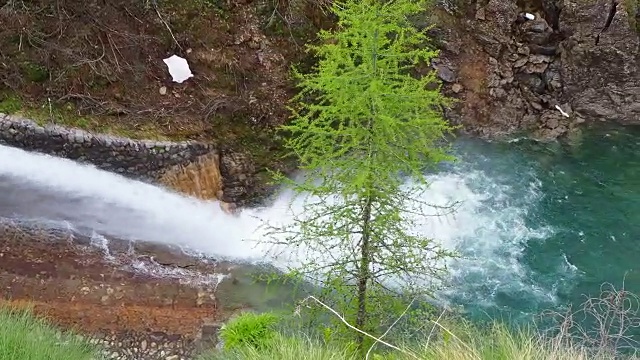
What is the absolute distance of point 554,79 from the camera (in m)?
13.2

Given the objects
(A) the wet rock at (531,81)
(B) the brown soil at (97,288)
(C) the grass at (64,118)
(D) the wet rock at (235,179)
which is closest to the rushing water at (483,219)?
(D) the wet rock at (235,179)

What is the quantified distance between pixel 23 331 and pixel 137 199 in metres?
5.34

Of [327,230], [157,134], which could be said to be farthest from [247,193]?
[327,230]

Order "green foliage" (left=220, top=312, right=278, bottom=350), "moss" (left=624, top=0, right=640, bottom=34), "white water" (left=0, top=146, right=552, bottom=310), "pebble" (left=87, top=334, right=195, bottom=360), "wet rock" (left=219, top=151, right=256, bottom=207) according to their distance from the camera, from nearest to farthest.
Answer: "green foliage" (left=220, top=312, right=278, bottom=350) → "pebble" (left=87, top=334, right=195, bottom=360) → "white water" (left=0, top=146, right=552, bottom=310) → "wet rock" (left=219, top=151, right=256, bottom=207) → "moss" (left=624, top=0, right=640, bottom=34)

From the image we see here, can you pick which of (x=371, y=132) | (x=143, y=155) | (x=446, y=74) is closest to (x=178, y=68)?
(x=143, y=155)

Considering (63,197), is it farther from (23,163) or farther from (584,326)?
(584,326)

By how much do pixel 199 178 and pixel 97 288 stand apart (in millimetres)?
2597

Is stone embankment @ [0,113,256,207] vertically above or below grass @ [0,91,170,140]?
below

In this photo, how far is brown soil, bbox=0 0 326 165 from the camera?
35.3 feet

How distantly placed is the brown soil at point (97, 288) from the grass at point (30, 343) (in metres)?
2.83

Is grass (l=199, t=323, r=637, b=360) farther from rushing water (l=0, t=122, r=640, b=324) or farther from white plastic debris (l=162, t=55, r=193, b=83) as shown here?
A: white plastic debris (l=162, t=55, r=193, b=83)

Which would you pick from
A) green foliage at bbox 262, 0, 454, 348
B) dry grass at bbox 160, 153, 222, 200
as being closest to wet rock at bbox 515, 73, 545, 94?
dry grass at bbox 160, 153, 222, 200

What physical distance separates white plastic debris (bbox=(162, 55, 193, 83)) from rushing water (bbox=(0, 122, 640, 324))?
6.94ft

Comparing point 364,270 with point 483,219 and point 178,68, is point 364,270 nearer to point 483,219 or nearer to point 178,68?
point 483,219
